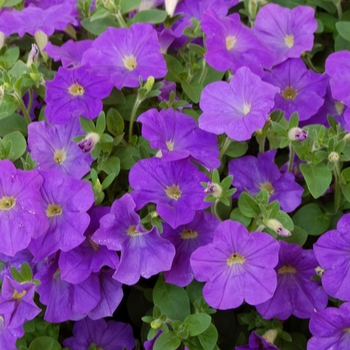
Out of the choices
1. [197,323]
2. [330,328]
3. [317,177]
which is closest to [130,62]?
[317,177]

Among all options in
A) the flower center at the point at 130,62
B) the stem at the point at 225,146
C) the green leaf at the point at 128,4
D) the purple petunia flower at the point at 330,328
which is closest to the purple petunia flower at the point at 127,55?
the flower center at the point at 130,62

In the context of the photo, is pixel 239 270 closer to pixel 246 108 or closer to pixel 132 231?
pixel 132 231

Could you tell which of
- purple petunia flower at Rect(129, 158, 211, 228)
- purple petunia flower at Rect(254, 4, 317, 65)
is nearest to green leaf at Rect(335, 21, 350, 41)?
purple petunia flower at Rect(254, 4, 317, 65)

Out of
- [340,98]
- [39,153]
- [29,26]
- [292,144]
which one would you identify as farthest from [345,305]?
[29,26]

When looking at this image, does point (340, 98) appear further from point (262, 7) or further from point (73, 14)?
point (73, 14)

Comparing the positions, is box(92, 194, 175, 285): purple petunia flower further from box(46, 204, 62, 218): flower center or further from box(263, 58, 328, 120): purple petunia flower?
box(263, 58, 328, 120): purple petunia flower

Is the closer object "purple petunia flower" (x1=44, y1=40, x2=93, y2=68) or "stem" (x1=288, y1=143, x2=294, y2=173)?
"stem" (x1=288, y1=143, x2=294, y2=173)
